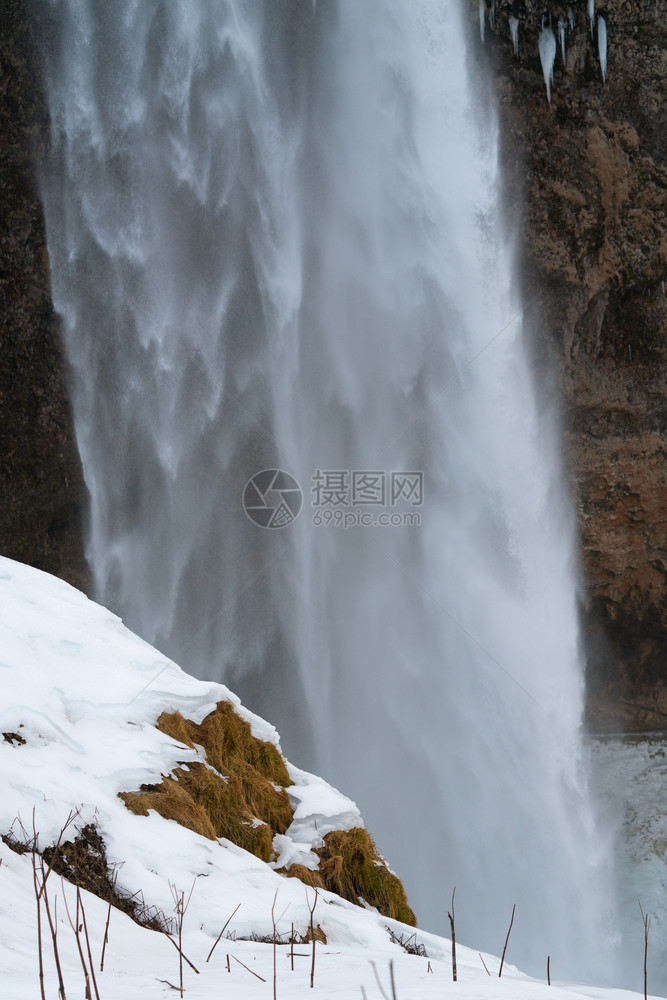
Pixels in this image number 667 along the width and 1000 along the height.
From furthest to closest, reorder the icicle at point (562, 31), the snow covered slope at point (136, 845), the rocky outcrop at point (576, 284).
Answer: the rocky outcrop at point (576, 284) → the icicle at point (562, 31) → the snow covered slope at point (136, 845)

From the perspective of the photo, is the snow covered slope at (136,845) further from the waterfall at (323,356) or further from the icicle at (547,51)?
the icicle at (547,51)

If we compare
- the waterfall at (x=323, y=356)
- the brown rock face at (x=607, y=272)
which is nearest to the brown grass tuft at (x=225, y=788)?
the waterfall at (x=323, y=356)

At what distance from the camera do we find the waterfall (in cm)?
1241

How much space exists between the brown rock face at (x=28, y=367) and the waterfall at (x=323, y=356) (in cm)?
32

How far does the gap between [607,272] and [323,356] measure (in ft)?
14.9

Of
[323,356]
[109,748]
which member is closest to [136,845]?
[109,748]

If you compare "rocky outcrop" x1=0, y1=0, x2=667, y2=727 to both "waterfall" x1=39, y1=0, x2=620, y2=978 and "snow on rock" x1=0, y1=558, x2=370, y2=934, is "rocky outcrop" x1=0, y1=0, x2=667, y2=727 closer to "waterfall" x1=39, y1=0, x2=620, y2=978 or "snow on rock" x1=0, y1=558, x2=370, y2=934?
"waterfall" x1=39, y1=0, x2=620, y2=978

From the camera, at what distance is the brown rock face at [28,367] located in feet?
40.9

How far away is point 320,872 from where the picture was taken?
395 cm

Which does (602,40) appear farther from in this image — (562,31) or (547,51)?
(547,51)

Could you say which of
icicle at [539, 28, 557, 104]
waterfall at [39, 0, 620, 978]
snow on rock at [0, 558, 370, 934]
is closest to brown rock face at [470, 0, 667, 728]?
icicle at [539, 28, 557, 104]

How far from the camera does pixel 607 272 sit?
13.3 meters

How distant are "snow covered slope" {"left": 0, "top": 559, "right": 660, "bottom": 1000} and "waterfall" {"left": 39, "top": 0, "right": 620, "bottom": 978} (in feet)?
26.5

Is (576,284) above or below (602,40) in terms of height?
below
